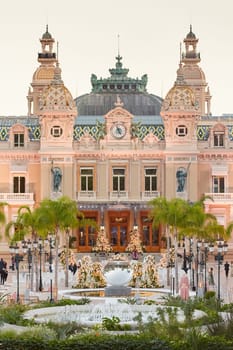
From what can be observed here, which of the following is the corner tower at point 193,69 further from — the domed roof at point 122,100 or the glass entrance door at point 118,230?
the glass entrance door at point 118,230

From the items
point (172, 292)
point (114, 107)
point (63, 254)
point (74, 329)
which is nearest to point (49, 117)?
point (114, 107)

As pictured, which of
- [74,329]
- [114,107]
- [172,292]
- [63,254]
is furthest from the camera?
[114,107]

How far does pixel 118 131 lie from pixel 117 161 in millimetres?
2277

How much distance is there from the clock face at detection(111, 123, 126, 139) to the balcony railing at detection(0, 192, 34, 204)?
25.4ft

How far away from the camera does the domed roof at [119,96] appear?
94625 millimetres

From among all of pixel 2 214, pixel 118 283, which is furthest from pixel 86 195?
pixel 118 283

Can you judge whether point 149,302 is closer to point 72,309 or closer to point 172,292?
point 72,309

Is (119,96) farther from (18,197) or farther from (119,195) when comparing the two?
(18,197)

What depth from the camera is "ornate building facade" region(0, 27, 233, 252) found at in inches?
3371

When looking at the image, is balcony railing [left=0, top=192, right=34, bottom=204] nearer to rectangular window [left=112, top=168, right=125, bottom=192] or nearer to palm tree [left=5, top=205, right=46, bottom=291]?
rectangular window [left=112, top=168, right=125, bottom=192]

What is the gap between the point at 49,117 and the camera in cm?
8588

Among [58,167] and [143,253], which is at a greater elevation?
[58,167]

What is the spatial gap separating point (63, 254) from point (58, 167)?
17.9 meters

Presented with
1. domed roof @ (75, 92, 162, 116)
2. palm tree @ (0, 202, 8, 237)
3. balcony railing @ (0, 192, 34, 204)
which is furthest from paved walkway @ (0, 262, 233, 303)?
Answer: domed roof @ (75, 92, 162, 116)
